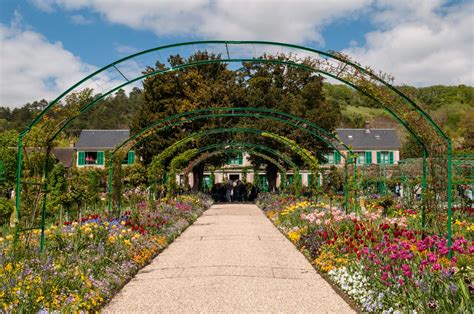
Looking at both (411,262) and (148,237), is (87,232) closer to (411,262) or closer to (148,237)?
(148,237)

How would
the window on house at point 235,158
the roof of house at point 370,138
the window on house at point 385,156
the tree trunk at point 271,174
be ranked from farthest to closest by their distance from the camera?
the roof of house at point 370,138 < the window on house at point 385,156 < the tree trunk at point 271,174 < the window on house at point 235,158

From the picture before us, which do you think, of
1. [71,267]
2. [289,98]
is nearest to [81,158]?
[289,98]

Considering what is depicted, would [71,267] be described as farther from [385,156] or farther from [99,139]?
[385,156]

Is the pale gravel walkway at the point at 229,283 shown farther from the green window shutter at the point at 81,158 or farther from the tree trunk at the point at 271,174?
the green window shutter at the point at 81,158

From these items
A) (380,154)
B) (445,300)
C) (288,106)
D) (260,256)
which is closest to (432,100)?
(380,154)

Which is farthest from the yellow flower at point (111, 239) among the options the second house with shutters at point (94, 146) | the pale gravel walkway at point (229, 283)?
the second house with shutters at point (94, 146)

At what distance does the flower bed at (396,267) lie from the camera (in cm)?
405

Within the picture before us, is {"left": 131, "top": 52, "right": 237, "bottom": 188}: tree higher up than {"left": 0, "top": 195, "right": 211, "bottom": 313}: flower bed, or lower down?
higher up

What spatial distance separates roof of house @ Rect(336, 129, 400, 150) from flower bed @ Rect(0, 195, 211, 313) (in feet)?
130

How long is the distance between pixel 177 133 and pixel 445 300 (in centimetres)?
2475

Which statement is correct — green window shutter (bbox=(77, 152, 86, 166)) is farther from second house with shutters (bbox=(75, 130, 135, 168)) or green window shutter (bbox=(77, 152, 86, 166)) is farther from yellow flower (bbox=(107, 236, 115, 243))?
yellow flower (bbox=(107, 236, 115, 243))

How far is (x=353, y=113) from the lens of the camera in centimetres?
6931

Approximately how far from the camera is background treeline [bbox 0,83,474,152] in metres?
49.6

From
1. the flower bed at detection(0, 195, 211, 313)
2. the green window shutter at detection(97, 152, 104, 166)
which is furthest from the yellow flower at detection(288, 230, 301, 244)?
the green window shutter at detection(97, 152, 104, 166)
